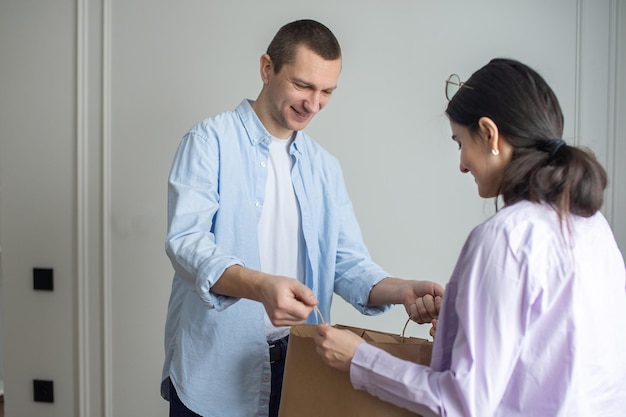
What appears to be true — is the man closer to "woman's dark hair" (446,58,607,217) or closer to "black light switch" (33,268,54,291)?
"woman's dark hair" (446,58,607,217)

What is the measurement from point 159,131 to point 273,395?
1.11 metres

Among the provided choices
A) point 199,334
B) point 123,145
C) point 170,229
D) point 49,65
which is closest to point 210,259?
point 170,229

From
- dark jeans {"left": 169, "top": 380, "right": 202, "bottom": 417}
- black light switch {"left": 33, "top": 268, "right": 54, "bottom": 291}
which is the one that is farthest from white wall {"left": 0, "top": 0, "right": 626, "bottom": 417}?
dark jeans {"left": 169, "top": 380, "right": 202, "bottom": 417}

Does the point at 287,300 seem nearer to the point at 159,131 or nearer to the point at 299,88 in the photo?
the point at 299,88

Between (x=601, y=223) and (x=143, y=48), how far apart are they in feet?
5.55

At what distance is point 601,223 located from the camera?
96 cm

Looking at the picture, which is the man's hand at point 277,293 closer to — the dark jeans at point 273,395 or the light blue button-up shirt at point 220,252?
the light blue button-up shirt at point 220,252

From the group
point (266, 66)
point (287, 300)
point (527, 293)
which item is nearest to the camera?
point (527, 293)

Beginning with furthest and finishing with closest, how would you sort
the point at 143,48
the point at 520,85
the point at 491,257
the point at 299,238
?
the point at 143,48, the point at 299,238, the point at 520,85, the point at 491,257

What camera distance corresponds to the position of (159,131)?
2.22 metres

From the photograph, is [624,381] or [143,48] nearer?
[624,381]

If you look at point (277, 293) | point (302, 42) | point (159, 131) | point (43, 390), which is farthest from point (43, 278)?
point (277, 293)

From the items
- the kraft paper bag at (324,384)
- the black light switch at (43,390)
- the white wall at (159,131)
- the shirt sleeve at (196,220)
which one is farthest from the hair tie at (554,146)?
the black light switch at (43,390)

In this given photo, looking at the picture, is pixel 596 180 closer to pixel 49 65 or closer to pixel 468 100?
pixel 468 100
